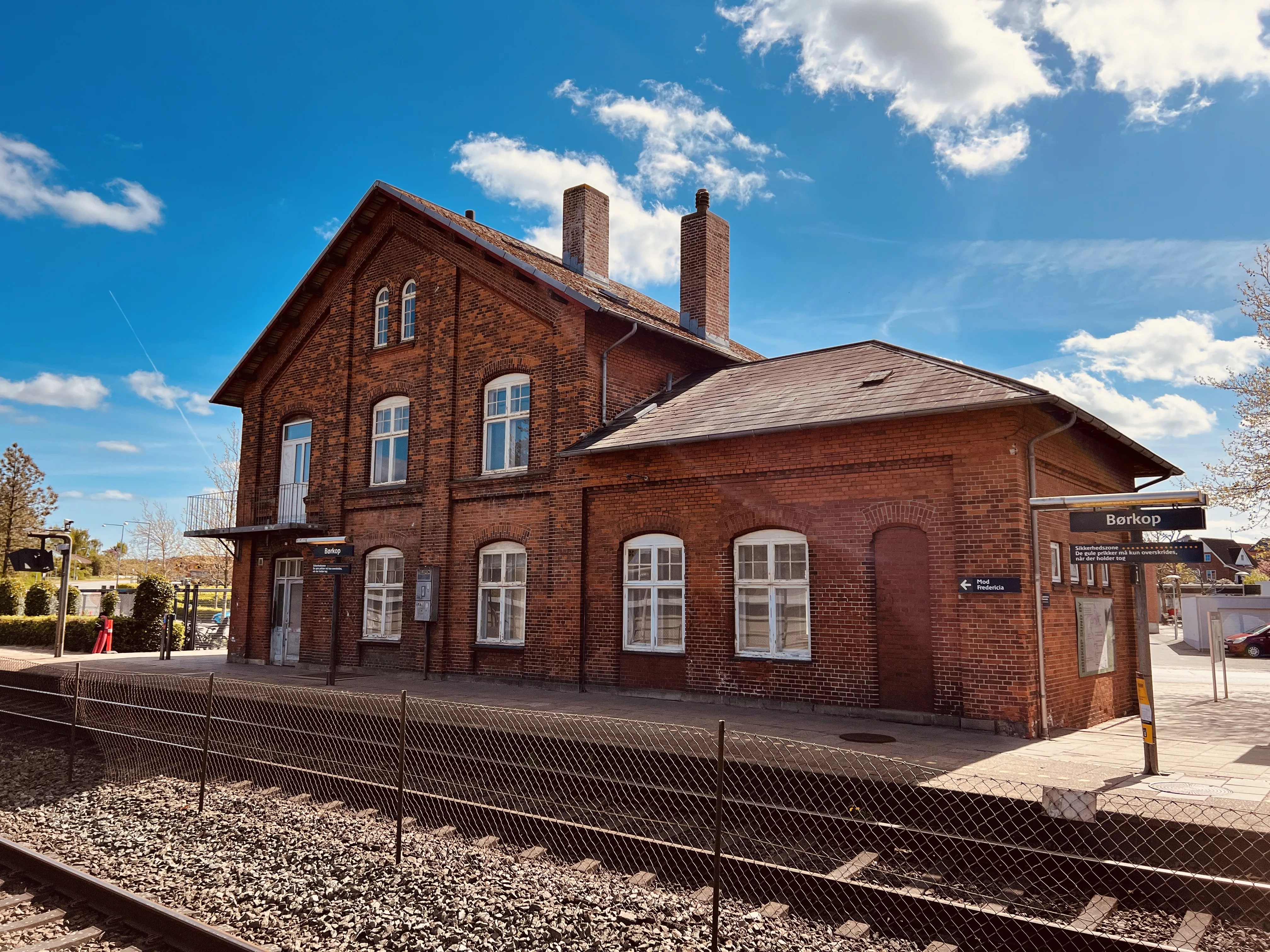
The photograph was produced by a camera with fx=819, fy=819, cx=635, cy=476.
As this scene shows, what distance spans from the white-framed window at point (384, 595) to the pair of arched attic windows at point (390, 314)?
5.02 meters

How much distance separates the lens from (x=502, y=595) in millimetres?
16391

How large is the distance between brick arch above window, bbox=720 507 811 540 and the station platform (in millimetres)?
2669

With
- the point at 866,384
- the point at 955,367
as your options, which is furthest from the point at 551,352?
the point at 955,367

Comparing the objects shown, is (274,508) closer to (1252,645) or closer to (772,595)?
(772,595)

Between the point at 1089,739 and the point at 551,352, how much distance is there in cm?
1101

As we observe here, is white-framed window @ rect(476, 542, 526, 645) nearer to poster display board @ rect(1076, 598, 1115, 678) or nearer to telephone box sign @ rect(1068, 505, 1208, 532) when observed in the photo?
poster display board @ rect(1076, 598, 1115, 678)

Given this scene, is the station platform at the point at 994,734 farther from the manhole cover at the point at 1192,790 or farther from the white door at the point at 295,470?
the white door at the point at 295,470

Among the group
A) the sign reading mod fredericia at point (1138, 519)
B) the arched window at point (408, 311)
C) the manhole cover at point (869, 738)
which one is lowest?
the manhole cover at point (869, 738)

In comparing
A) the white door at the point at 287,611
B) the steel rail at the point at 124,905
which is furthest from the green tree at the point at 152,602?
the steel rail at the point at 124,905

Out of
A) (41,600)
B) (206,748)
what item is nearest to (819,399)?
(206,748)

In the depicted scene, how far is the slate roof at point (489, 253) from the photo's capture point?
16.1 meters

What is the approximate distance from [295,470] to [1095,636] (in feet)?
60.4

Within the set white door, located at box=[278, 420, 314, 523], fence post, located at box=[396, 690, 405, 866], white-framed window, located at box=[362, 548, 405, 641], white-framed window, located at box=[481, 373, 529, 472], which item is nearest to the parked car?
white-framed window, located at box=[481, 373, 529, 472]

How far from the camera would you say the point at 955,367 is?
492 inches
